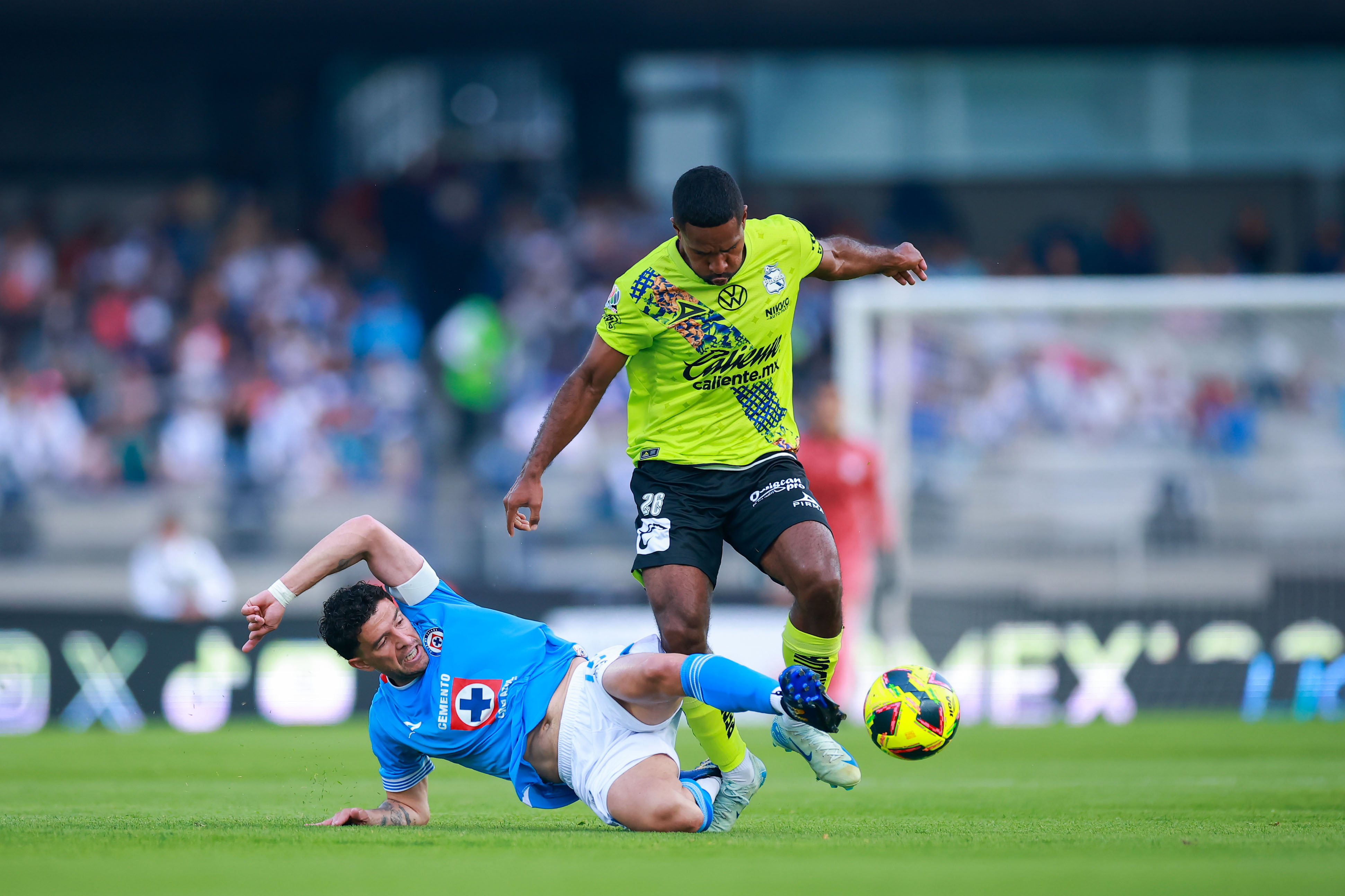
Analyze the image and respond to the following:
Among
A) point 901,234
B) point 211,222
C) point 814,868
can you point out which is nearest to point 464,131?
point 211,222

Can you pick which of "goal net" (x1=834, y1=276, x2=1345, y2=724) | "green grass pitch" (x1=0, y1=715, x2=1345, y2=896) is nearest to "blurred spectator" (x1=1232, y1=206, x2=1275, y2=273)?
"goal net" (x1=834, y1=276, x2=1345, y2=724)

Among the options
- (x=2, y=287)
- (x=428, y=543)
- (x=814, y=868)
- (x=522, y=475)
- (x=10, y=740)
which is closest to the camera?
(x=814, y=868)

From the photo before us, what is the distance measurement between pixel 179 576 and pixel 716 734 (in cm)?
918

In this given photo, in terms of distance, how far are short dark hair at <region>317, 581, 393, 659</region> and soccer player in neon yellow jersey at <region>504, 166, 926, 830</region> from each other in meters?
0.67

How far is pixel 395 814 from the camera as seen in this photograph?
5.84 meters

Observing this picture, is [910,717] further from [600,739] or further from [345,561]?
[345,561]

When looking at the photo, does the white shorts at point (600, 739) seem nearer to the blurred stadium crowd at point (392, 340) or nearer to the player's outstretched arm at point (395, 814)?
the player's outstretched arm at point (395, 814)

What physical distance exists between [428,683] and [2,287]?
47.4 feet

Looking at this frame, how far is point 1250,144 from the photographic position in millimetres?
20438

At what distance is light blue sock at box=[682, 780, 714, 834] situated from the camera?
560 centimetres

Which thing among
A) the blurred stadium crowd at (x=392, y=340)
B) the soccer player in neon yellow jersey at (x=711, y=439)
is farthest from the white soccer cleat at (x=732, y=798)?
the blurred stadium crowd at (x=392, y=340)

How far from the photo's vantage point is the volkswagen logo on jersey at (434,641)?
18.7 feet

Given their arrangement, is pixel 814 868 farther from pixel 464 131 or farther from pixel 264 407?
pixel 464 131

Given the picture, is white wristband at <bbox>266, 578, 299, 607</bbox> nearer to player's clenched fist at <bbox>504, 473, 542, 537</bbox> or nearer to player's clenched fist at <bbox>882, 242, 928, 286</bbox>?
player's clenched fist at <bbox>504, 473, 542, 537</bbox>
